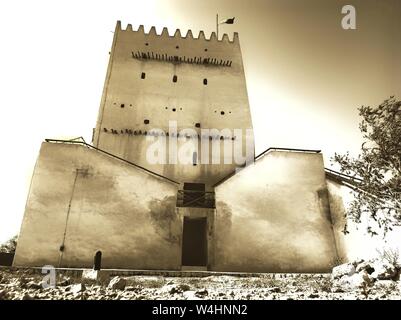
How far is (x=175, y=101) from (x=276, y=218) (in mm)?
9691

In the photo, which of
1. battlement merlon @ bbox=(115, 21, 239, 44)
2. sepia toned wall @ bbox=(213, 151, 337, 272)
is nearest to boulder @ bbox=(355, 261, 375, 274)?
sepia toned wall @ bbox=(213, 151, 337, 272)

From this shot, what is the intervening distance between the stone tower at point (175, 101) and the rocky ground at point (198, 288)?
838 cm

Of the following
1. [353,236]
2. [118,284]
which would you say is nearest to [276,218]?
[353,236]

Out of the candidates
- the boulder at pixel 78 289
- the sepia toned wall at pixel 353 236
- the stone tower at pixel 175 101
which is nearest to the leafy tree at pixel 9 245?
the stone tower at pixel 175 101

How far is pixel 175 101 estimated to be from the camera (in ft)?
67.6

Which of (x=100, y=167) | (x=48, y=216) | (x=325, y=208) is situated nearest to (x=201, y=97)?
(x=100, y=167)

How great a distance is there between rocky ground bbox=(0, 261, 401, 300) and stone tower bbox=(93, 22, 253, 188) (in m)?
8.38

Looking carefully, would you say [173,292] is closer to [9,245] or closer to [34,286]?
[34,286]

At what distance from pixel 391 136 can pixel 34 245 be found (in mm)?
14028

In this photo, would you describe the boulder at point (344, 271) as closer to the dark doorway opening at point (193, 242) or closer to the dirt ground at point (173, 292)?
the dirt ground at point (173, 292)

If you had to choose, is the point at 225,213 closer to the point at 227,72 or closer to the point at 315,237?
the point at 315,237

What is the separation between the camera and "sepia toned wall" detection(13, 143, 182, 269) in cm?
1372

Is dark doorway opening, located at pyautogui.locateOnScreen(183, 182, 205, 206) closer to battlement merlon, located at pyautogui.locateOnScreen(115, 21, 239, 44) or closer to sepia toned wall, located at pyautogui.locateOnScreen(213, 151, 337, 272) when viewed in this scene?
sepia toned wall, located at pyautogui.locateOnScreen(213, 151, 337, 272)
